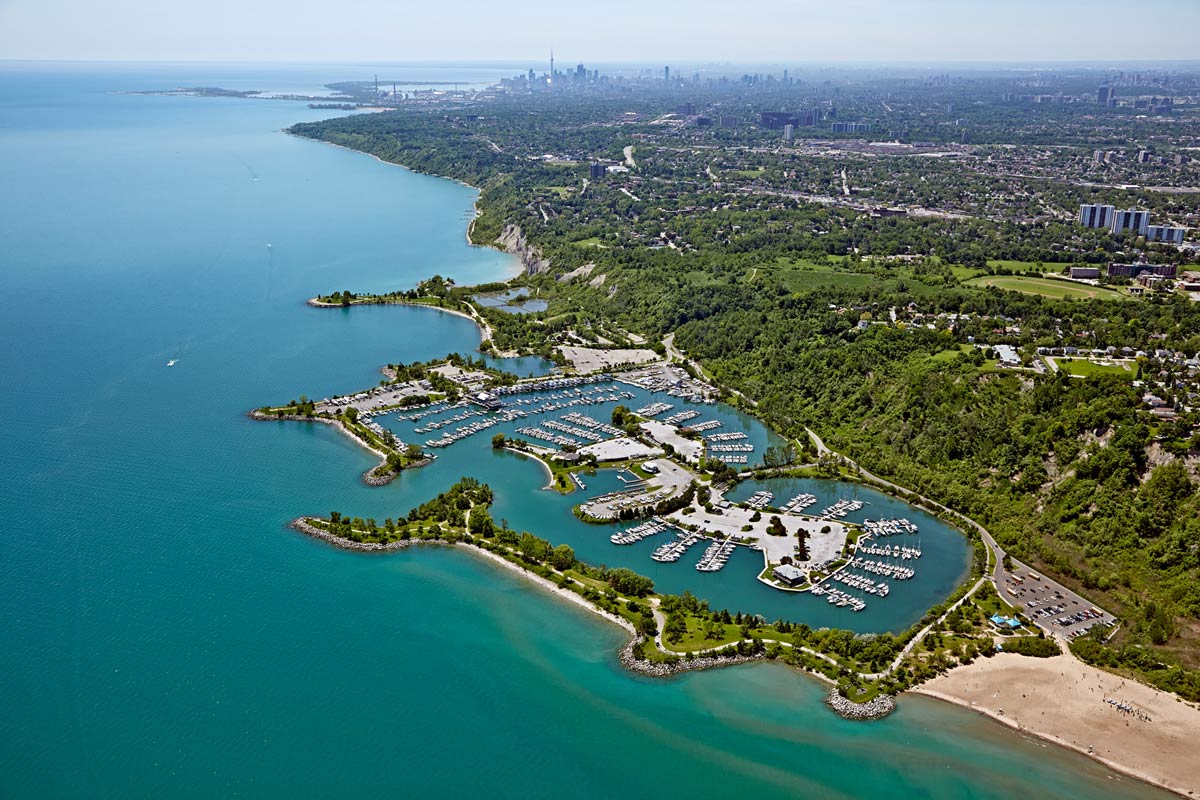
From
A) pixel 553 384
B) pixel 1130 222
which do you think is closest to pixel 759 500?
pixel 553 384

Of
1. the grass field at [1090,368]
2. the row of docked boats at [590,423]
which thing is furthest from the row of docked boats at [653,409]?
the grass field at [1090,368]

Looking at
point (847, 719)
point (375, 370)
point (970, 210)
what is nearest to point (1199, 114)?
point (970, 210)

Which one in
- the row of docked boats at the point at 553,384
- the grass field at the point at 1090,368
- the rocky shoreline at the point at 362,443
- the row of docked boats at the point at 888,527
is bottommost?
the row of docked boats at the point at 888,527

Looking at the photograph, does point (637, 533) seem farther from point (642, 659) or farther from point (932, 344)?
point (932, 344)

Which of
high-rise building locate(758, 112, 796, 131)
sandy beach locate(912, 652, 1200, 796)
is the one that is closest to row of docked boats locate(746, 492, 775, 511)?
sandy beach locate(912, 652, 1200, 796)

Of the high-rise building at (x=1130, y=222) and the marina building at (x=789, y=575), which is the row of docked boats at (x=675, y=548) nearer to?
the marina building at (x=789, y=575)

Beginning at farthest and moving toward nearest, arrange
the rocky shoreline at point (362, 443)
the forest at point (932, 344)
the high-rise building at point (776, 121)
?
the high-rise building at point (776, 121)
the rocky shoreline at point (362, 443)
the forest at point (932, 344)
